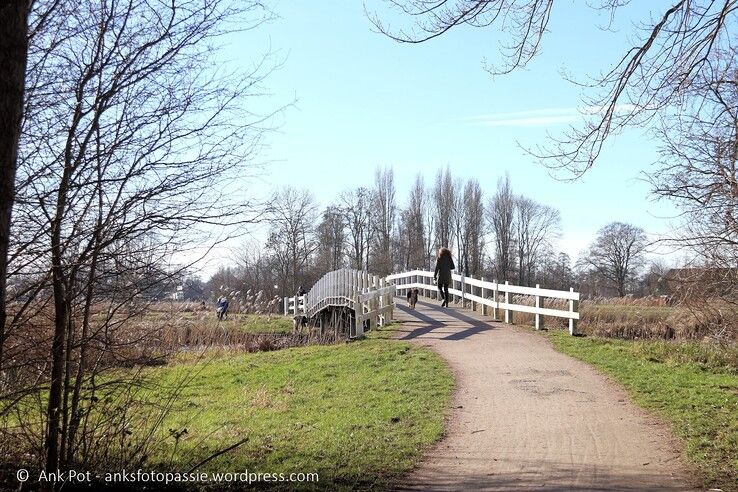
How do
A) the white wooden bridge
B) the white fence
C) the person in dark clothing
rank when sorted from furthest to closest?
the person in dark clothing < the white fence < the white wooden bridge

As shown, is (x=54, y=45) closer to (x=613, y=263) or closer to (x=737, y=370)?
(x=737, y=370)

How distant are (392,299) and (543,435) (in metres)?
14.9

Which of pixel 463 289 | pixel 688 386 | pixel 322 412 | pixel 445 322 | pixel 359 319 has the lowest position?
pixel 322 412

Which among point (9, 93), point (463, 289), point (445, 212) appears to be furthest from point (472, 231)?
point (9, 93)

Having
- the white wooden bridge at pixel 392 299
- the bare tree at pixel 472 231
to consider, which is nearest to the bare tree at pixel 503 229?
the bare tree at pixel 472 231

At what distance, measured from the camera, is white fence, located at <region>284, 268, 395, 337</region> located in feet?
66.0

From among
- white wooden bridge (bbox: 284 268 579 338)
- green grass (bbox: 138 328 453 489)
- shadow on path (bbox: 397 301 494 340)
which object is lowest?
green grass (bbox: 138 328 453 489)

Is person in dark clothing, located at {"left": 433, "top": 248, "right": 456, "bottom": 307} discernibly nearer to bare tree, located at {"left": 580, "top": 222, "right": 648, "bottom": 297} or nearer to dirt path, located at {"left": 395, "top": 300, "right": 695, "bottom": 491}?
dirt path, located at {"left": 395, "top": 300, "right": 695, "bottom": 491}

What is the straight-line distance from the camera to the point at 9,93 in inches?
157

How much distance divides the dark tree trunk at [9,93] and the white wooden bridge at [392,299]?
45.5 ft

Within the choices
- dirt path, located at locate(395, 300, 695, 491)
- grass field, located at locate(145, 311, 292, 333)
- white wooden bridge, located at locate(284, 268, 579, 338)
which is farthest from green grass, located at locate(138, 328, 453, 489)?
white wooden bridge, located at locate(284, 268, 579, 338)

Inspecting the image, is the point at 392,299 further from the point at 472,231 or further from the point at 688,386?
the point at 472,231

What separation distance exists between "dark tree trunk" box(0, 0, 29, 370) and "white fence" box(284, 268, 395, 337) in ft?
50.4

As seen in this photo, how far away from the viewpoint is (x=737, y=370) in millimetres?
12039
